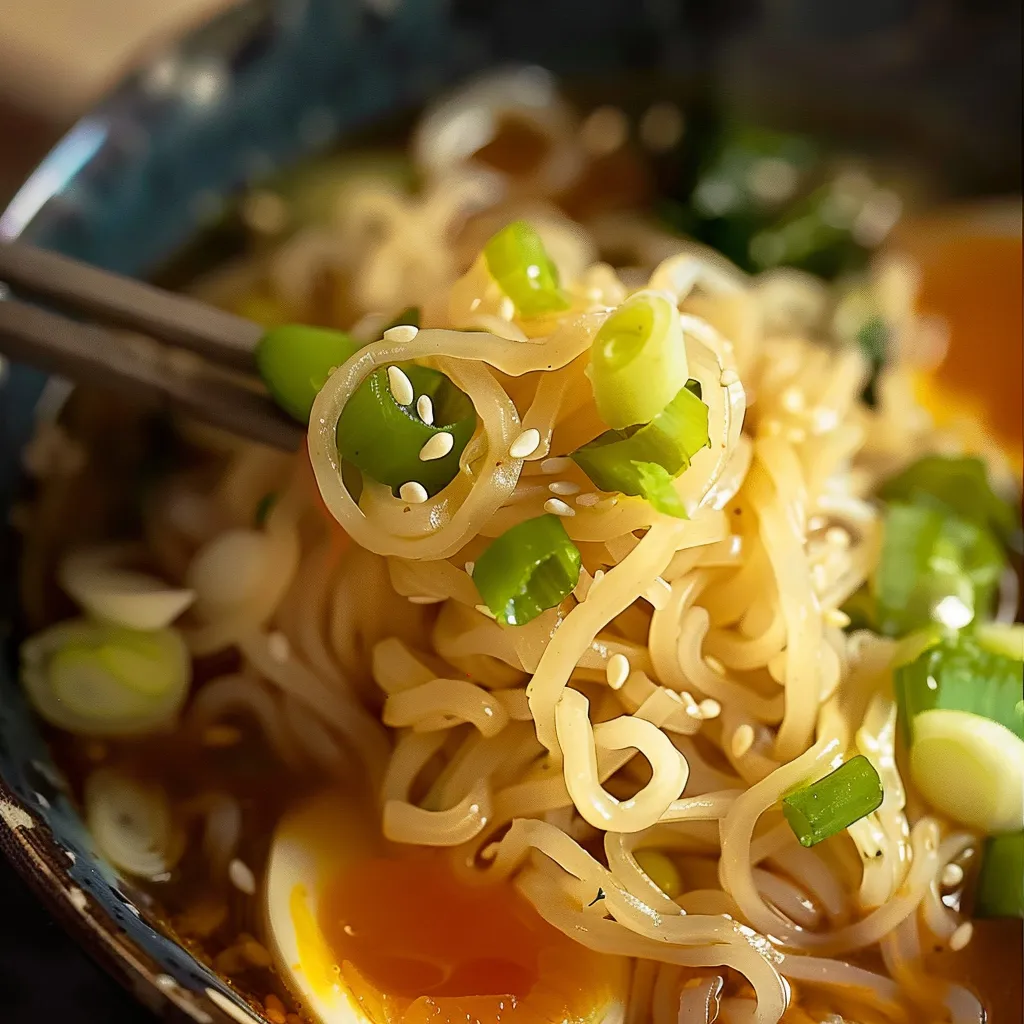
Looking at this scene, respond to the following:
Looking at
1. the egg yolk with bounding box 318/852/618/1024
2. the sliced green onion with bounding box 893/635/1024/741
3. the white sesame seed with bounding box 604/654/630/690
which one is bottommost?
the sliced green onion with bounding box 893/635/1024/741

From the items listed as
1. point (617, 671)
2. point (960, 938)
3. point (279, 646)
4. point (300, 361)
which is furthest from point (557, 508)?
point (960, 938)

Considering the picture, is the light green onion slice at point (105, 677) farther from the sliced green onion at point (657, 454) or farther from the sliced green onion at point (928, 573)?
the sliced green onion at point (928, 573)

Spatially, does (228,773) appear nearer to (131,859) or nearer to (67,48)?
(131,859)

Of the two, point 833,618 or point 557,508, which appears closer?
point 557,508

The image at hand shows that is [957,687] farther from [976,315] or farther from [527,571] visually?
[976,315]

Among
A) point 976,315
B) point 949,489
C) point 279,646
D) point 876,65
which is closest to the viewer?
point 279,646

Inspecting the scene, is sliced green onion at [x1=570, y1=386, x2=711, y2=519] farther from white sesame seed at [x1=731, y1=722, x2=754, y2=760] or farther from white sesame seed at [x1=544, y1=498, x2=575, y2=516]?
white sesame seed at [x1=731, y1=722, x2=754, y2=760]

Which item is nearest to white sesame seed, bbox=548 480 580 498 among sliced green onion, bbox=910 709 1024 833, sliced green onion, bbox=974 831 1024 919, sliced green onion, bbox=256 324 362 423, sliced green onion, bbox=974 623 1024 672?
sliced green onion, bbox=256 324 362 423
